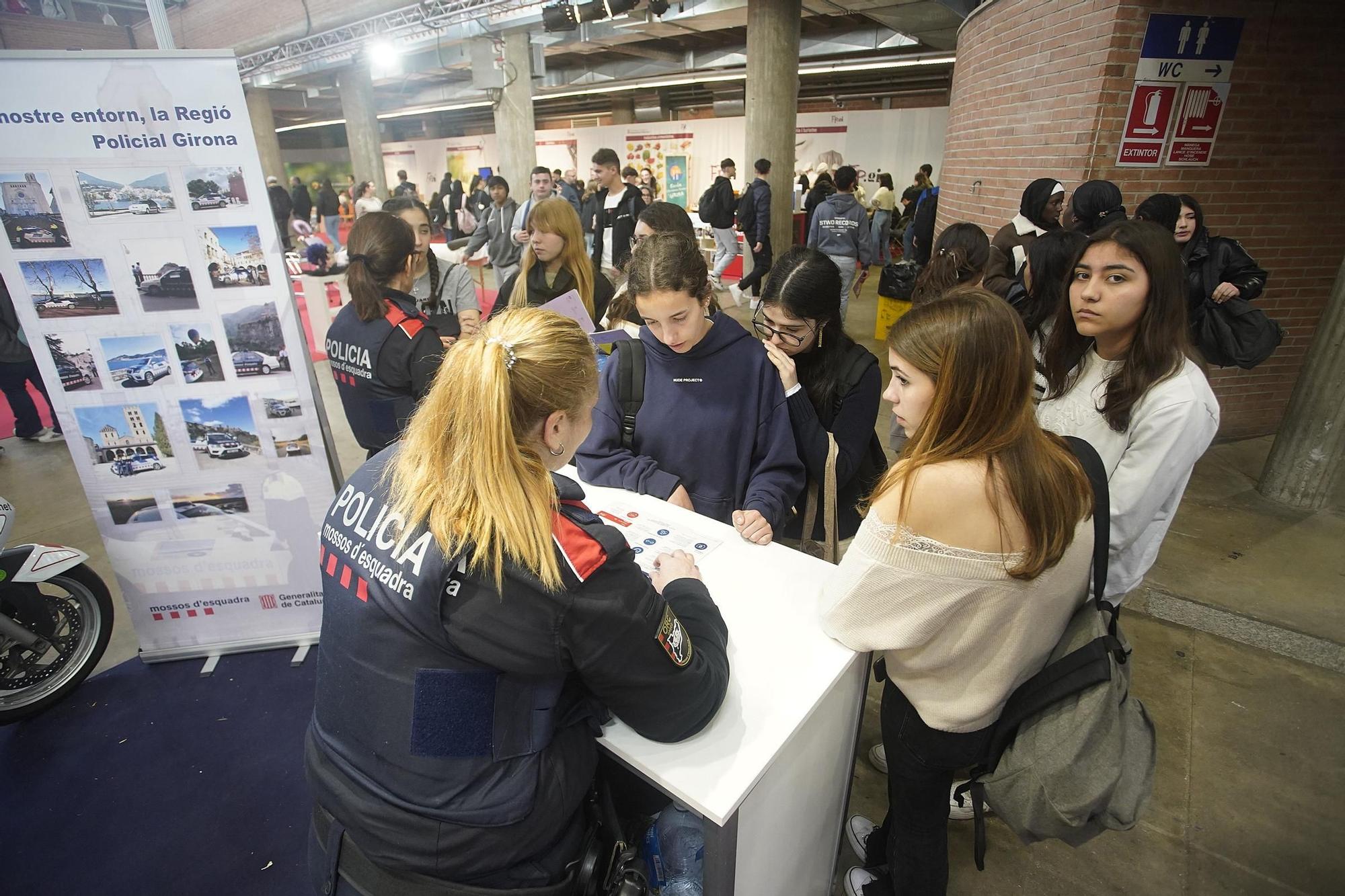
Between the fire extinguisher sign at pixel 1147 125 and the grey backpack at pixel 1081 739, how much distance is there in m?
3.28

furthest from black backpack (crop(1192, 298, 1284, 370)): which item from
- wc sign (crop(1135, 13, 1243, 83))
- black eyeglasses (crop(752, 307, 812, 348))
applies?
black eyeglasses (crop(752, 307, 812, 348))

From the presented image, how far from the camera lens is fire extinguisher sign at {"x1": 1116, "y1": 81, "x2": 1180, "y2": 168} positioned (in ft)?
11.3

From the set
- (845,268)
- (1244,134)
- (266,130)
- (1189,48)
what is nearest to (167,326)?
(1189,48)

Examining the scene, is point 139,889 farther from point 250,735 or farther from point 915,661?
point 915,661

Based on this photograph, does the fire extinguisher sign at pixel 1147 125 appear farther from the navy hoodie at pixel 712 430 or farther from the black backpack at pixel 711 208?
the black backpack at pixel 711 208

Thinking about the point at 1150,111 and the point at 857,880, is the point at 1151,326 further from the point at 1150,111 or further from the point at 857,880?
the point at 1150,111

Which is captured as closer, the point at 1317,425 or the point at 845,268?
the point at 1317,425

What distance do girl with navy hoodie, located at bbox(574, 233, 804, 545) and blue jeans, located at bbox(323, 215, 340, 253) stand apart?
11117 millimetres

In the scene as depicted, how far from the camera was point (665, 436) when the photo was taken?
1.77 meters

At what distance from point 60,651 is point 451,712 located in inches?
92.6

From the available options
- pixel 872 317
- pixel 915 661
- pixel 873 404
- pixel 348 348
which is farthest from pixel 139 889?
pixel 872 317

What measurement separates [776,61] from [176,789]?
26.1 ft

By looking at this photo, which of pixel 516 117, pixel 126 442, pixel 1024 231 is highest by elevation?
pixel 516 117

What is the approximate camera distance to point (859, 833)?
176cm
